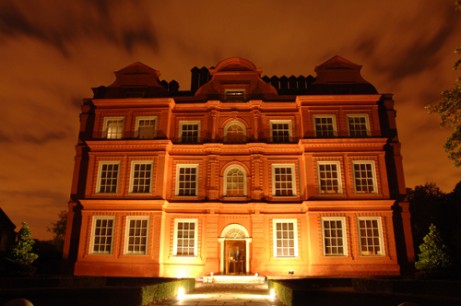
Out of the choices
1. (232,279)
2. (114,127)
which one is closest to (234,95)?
(114,127)

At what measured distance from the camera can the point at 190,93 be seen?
1244 inches

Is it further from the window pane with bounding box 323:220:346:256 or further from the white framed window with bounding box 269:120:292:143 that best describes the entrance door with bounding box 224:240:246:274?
the white framed window with bounding box 269:120:292:143

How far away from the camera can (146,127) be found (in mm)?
29000

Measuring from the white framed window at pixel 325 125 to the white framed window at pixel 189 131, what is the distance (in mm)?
9012

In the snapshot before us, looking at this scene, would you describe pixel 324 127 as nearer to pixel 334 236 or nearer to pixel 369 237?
pixel 334 236

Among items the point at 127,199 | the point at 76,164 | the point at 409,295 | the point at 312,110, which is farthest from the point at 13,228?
the point at 409,295

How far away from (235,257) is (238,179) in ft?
18.1

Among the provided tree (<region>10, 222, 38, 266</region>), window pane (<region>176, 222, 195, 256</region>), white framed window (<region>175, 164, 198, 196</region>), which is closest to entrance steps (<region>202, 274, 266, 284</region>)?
window pane (<region>176, 222, 195, 256</region>)

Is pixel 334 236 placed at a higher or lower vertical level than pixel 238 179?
lower

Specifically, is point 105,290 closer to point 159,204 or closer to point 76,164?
point 159,204

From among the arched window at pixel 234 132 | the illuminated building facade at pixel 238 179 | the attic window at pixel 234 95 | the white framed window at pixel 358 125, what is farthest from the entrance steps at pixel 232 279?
the attic window at pixel 234 95

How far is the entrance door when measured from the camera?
2603cm

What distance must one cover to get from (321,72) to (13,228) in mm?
40854

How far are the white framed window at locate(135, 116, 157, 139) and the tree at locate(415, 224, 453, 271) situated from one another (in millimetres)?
19825
